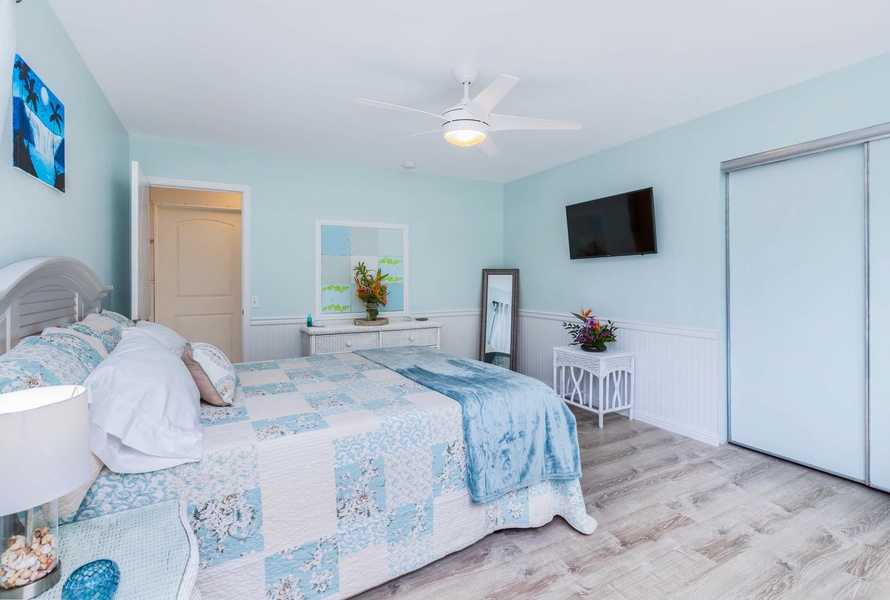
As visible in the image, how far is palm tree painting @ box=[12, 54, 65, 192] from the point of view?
1580mm

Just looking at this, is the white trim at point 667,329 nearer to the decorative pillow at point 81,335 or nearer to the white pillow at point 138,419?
the white pillow at point 138,419

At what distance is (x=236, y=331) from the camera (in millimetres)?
5332

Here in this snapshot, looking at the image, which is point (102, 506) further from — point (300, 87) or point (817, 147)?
point (817, 147)

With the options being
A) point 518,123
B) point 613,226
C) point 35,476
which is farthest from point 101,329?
point 613,226

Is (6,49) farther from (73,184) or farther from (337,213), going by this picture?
(337,213)

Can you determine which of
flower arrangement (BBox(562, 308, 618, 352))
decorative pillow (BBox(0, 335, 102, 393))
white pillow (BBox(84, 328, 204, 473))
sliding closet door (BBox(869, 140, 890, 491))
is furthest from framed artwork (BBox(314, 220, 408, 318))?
sliding closet door (BBox(869, 140, 890, 491))

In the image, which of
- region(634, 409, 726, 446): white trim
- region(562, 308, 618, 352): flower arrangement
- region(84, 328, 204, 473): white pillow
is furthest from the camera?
region(562, 308, 618, 352): flower arrangement

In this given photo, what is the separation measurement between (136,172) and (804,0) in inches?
147

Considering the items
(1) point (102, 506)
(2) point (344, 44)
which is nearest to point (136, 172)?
(2) point (344, 44)

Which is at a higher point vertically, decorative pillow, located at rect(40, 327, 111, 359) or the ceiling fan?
the ceiling fan

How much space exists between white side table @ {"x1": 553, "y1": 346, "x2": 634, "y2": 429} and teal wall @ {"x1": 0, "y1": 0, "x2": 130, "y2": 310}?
3563 millimetres

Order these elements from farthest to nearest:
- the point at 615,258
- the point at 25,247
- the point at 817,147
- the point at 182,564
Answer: the point at 615,258
the point at 817,147
the point at 25,247
the point at 182,564

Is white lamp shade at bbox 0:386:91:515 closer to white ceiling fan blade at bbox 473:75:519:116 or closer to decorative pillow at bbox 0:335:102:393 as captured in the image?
decorative pillow at bbox 0:335:102:393

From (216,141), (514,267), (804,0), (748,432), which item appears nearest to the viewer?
(804,0)
